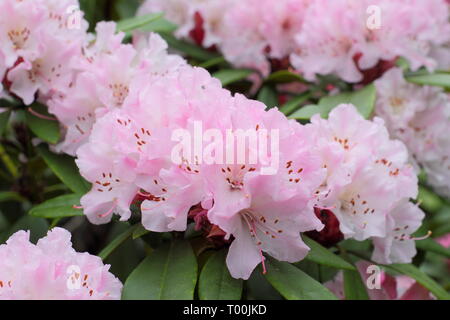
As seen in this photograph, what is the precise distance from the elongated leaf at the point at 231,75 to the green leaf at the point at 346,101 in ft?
0.88

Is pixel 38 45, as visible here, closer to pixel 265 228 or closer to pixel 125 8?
pixel 265 228

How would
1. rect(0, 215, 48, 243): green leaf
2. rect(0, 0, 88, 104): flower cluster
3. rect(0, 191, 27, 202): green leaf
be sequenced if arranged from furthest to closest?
1. rect(0, 191, 27, 202): green leaf
2. rect(0, 215, 48, 243): green leaf
3. rect(0, 0, 88, 104): flower cluster

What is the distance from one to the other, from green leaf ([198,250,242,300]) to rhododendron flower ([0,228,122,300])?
5.1 inches

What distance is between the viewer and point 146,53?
1.45 metres

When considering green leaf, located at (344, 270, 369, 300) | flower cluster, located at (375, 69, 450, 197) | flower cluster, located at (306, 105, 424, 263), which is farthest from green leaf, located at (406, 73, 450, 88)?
green leaf, located at (344, 270, 369, 300)

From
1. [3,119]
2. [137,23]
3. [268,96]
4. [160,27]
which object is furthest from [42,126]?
[268,96]

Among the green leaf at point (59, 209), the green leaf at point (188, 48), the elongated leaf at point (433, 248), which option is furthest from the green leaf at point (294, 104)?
the green leaf at point (59, 209)

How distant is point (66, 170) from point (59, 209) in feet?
0.44

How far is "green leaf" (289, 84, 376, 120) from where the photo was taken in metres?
1.49

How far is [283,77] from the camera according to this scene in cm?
178

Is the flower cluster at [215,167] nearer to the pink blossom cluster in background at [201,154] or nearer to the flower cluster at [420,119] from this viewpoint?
the pink blossom cluster in background at [201,154]

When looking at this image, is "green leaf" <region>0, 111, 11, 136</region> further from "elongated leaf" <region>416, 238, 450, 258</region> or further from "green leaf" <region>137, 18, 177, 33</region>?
"elongated leaf" <region>416, 238, 450, 258</region>

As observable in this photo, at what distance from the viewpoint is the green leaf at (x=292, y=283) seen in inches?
43.0
